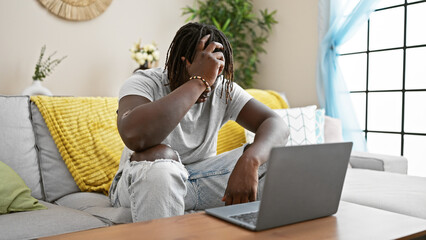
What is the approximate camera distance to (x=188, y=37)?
4.44 ft

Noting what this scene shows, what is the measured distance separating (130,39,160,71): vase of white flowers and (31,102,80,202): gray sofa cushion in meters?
1.28

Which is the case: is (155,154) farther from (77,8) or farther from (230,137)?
(77,8)

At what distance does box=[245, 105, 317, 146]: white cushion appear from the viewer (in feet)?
7.08

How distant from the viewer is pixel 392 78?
2619 mm

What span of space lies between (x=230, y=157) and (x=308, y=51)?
6.39ft

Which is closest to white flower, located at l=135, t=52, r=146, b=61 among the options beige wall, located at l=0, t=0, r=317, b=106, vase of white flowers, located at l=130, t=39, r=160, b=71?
vase of white flowers, located at l=130, t=39, r=160, b=71

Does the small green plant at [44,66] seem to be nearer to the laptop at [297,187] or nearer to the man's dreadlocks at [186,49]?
the man's dreadlocks at [186,49]

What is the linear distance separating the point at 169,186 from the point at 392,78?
2.21 metres

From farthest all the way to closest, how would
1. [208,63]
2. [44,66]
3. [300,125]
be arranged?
[44,66] < [300,125] < [208,63]

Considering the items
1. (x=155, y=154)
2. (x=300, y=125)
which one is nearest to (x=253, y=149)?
(x=155, y=154)

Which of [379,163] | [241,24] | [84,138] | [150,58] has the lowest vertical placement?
[379,163]

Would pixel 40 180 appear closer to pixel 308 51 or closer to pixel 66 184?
pixel 66 184

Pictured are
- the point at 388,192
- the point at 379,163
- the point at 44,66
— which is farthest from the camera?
the point at 44,66

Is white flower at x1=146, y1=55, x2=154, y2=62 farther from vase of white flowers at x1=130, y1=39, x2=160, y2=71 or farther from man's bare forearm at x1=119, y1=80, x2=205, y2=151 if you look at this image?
man's bare forearm at x1=119, y1=80, x2=205, y2=151
